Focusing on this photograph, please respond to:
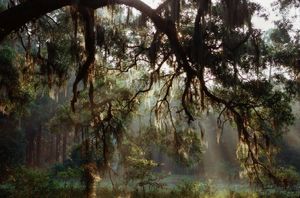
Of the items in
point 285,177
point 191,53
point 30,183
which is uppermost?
point 191,53

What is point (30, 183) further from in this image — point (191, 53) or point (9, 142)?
point (9, 142)

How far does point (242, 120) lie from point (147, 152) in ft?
27.8

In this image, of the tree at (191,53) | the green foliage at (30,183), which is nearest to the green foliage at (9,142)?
the green foliage at (30,183)

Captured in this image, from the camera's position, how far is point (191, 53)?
27.7ft

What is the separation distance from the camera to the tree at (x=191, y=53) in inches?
298

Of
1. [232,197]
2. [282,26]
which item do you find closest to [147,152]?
[232,197]

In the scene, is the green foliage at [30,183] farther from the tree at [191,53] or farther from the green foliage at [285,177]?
the green foliage at [285,177]

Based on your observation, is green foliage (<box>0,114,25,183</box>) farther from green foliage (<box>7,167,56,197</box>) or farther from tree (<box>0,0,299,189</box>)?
tree (<box>0,0,299,189</box>)

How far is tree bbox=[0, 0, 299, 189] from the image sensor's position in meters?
7.58

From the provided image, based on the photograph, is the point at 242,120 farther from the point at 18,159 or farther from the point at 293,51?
the point at 18,159

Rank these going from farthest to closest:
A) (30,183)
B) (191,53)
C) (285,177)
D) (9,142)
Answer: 1. (9,142)
2. (30,183)
3. (285,177)
4. (191,53)

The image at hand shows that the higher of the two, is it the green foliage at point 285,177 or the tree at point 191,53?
the tree at point 191,53

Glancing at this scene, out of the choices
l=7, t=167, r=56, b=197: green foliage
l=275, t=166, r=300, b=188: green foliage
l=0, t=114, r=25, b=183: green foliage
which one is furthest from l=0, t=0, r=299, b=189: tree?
l=0, t=114, r=25, b=183: green foliage

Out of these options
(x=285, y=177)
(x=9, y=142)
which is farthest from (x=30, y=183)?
(x=9, y=142)
